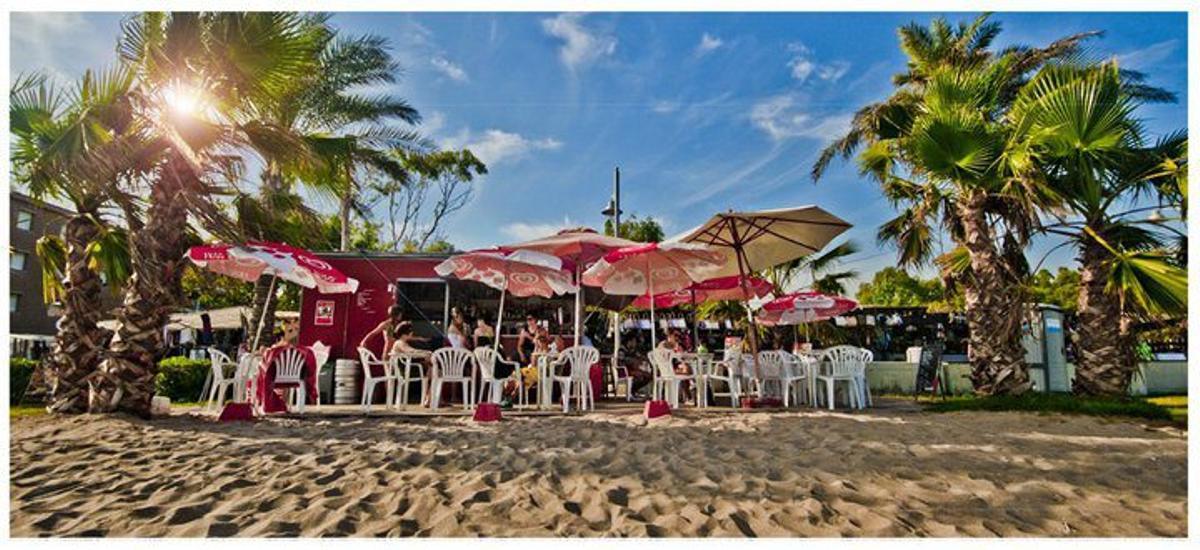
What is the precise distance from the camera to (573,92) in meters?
6.68

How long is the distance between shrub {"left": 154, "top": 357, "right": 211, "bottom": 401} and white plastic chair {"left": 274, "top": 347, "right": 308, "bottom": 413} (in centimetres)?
589

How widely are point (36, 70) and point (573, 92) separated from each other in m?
5.57

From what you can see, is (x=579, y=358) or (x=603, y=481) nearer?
(x=603, y=481)

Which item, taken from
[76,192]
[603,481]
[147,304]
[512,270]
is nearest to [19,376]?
[147,304]

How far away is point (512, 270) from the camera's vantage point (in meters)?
7.16

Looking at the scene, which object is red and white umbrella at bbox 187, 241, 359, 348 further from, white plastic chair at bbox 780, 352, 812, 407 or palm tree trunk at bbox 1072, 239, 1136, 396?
palm tree trunk at bbox 1072, 239, 1136, 396

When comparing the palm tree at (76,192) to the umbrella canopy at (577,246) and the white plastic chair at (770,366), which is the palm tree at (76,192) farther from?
the white plastic chair at (770,366)

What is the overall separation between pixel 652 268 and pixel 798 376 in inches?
94.9

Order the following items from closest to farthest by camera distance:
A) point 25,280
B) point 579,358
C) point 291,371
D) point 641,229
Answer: point 291,371 < point 579,358 < point 25,280 < point 641,229

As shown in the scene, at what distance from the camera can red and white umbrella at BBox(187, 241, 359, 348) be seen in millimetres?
6430

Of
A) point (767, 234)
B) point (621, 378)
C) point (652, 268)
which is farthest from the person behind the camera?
point (621, 378)

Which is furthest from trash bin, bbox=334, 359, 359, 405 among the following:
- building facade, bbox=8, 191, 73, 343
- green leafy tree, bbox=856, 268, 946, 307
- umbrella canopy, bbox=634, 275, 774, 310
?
green leafy tree, bbox=856, 268, 946, 307

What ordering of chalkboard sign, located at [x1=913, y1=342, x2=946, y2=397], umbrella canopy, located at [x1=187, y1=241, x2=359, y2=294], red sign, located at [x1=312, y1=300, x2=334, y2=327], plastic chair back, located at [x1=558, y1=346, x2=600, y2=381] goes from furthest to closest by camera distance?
red sign, located at [x1=312, y1=300, x2=334, y2=327], chalkboard sign, located at [x1=913, y1=342, x2=946, y2=397], plastic chair back, located at [x1=558, y1=346, x2=600, y2=381], umbrella canopy, located at [x1=187, y1=241, x2=359, y2=294]

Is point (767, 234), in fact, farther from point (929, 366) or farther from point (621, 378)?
point (929, 366)
